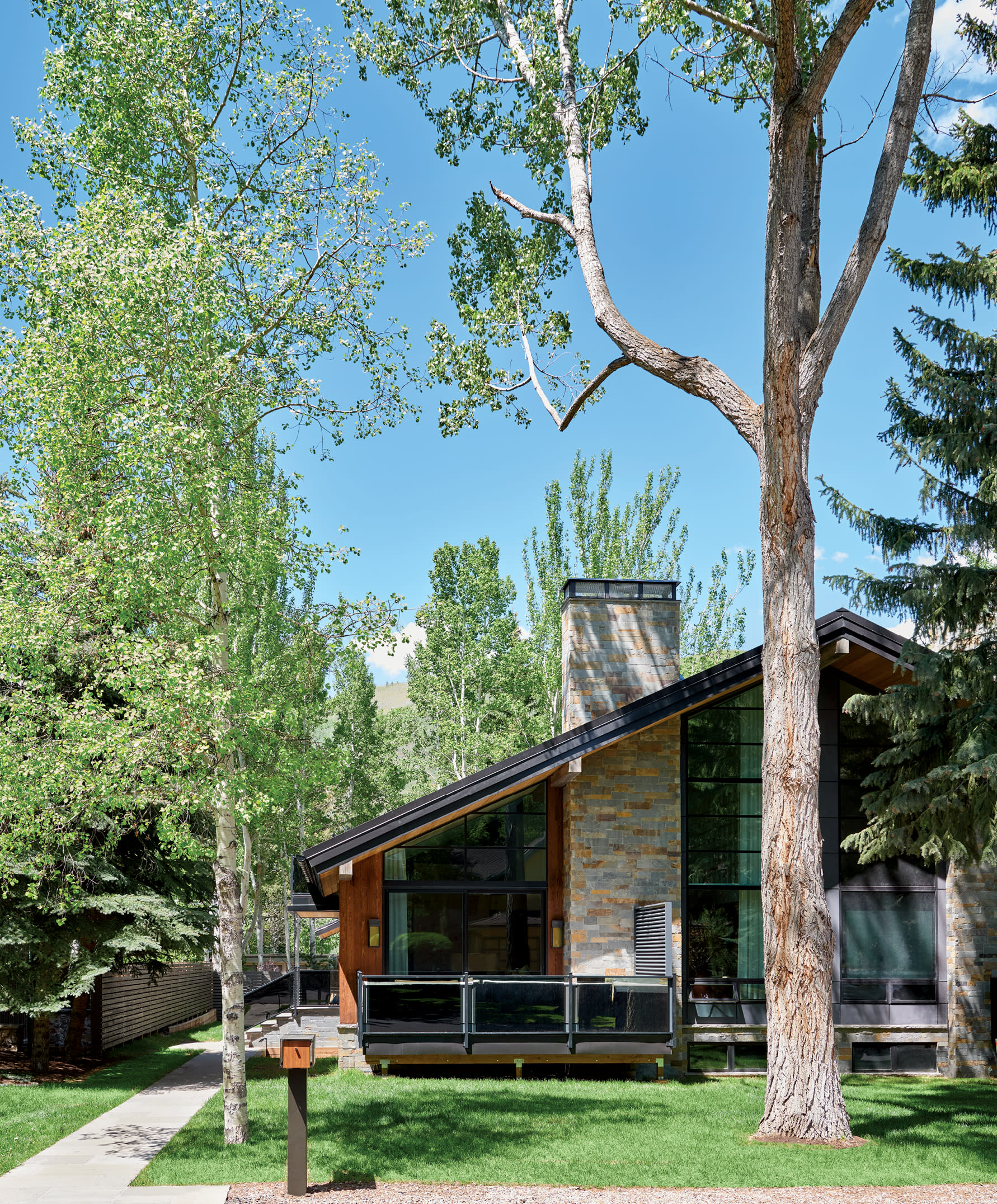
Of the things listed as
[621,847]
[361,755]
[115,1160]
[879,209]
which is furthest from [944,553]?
[361,755]

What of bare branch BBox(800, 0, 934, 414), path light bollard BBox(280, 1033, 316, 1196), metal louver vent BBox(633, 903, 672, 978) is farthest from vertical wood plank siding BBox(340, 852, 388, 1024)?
bare branch BBox(800, 0, 934, 414)

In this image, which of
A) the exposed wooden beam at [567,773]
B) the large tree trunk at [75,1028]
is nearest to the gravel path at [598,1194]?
the exposed wooden beam at [567,773]

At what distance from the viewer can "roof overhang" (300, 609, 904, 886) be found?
13500 millimetres

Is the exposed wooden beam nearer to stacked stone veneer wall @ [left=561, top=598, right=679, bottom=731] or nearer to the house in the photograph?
the house

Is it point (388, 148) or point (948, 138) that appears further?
point (948, 138)

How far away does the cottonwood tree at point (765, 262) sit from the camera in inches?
380

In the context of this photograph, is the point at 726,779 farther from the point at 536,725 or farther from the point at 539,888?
the point at 536,725

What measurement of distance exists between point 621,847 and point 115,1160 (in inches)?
299

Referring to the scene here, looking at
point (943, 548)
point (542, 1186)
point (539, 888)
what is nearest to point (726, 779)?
point (539, 888)

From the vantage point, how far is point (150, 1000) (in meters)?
19.9

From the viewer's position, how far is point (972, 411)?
13047mm

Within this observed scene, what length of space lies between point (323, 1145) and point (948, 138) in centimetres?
1400

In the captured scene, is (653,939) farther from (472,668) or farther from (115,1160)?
(472,668)

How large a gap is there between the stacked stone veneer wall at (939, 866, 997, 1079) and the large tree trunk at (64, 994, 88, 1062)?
39.9 ft
